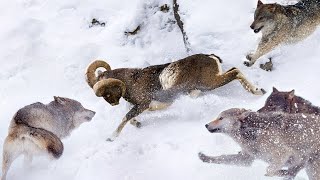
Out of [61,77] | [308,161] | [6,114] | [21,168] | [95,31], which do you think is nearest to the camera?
[308,161]

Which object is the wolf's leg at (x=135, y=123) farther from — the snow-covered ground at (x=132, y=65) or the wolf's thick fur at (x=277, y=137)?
the wolf's thick fur at (x=277, y=137)

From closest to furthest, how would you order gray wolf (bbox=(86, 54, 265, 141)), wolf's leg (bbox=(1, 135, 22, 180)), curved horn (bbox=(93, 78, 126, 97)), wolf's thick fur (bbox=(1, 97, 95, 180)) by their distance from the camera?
wolf's thick fur (bbox=(1, 97, 95, 180)) → wolf's leg (bbox=(1, 135, 22, 180)) → curved horn (bbox=(93, 78, 126, 97)) → gray wolf (bbox=(86, 54, 265, 141))

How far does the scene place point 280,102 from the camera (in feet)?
24.0

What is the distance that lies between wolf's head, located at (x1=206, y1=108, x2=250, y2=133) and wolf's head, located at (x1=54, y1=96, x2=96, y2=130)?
2463mm

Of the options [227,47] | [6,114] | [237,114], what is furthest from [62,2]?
[237,114]

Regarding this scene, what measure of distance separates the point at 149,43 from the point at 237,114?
12.0 feet

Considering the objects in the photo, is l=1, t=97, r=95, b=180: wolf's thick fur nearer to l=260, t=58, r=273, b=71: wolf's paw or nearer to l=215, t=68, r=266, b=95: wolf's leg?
l=215, t=68, r=266, b=95: wolf's leg

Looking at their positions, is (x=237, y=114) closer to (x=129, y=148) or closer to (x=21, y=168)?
(x=129, y=148)

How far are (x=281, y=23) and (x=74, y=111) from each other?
11.7ft

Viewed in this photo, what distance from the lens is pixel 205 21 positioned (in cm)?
1020

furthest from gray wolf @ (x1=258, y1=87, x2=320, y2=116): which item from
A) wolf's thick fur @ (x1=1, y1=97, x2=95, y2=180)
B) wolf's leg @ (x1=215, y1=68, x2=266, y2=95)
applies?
wolf's thick fur @ (x1=1, y1=97, x2=95, y2=180)

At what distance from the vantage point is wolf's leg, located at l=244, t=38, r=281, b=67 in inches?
365

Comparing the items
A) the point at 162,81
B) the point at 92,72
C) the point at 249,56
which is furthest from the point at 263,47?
the point at 92,72

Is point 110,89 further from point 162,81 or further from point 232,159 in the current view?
point 232,159
